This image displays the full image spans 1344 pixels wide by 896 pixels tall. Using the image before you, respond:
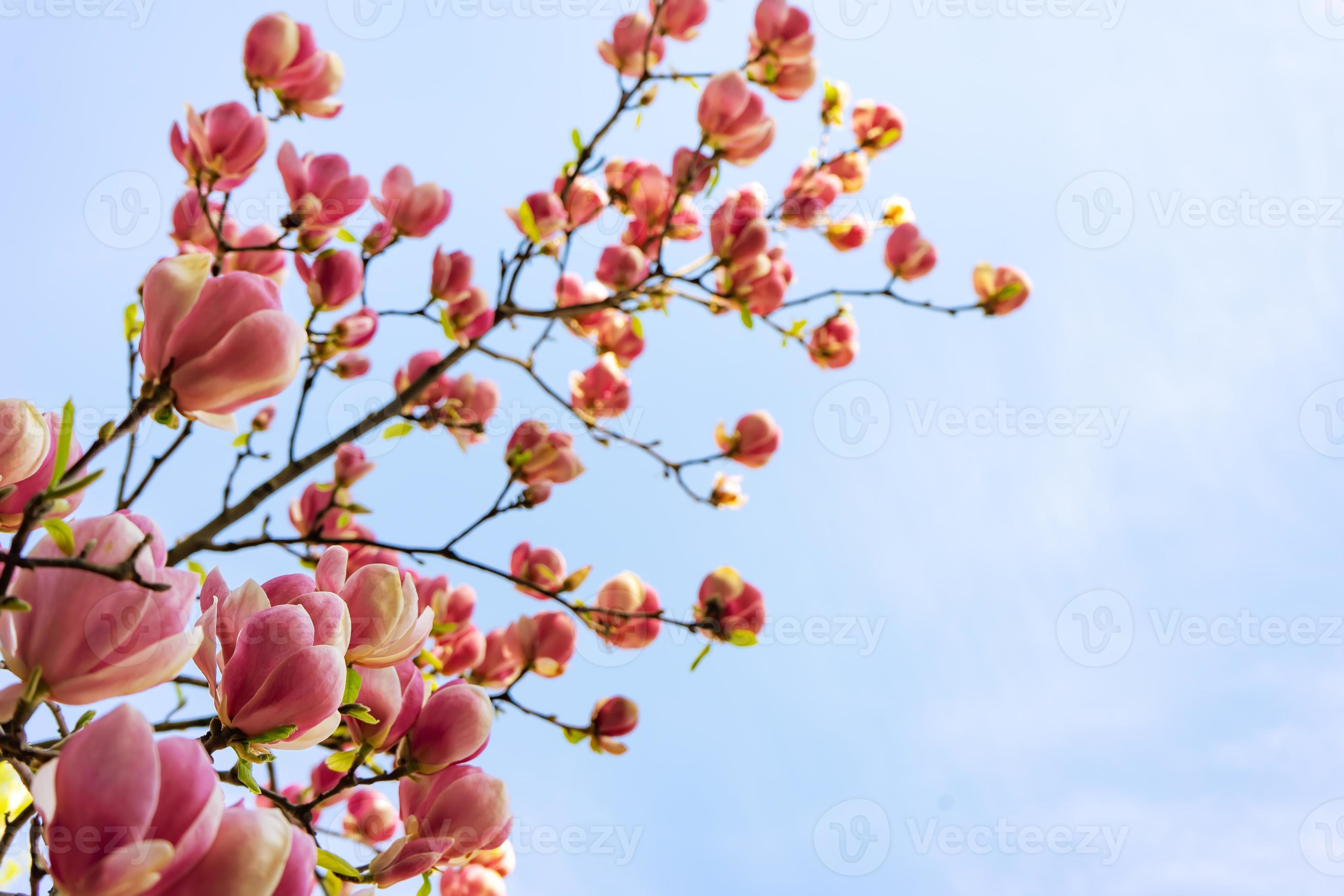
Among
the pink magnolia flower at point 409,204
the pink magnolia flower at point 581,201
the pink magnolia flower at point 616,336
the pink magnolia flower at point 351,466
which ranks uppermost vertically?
the pink magnolia flower at point 581,201

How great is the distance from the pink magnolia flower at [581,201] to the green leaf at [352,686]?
4.77 ft

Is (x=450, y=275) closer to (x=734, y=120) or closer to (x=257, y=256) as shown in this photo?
(x=257, y=256)

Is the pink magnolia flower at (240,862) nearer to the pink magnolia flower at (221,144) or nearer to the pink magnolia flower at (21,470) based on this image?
the pink magnolia flower at (21,470)

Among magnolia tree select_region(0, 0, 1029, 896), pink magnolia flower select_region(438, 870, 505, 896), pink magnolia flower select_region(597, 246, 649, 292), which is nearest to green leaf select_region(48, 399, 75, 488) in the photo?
magnolia tree select_region(0, 0, 1029, 896)

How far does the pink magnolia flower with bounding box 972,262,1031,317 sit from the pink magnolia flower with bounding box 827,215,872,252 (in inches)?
17.0

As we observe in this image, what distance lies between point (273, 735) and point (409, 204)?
143cm

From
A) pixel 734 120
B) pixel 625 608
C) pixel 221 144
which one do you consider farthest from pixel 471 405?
pixel 734 120

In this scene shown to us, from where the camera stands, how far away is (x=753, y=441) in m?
2.12

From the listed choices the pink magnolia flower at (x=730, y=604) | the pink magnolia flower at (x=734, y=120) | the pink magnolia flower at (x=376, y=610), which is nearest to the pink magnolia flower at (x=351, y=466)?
the pink magnolia flower at (x=730, y=604)

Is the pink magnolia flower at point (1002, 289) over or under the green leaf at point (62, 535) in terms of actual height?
over

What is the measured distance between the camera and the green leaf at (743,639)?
145 centimetres

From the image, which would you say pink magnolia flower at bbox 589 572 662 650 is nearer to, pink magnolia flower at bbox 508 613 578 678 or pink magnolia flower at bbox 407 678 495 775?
pink magnolia flower at bbox 508 613 578 678

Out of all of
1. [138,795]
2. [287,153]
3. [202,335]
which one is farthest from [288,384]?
[287,153]

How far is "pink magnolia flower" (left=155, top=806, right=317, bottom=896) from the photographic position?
376 mm
